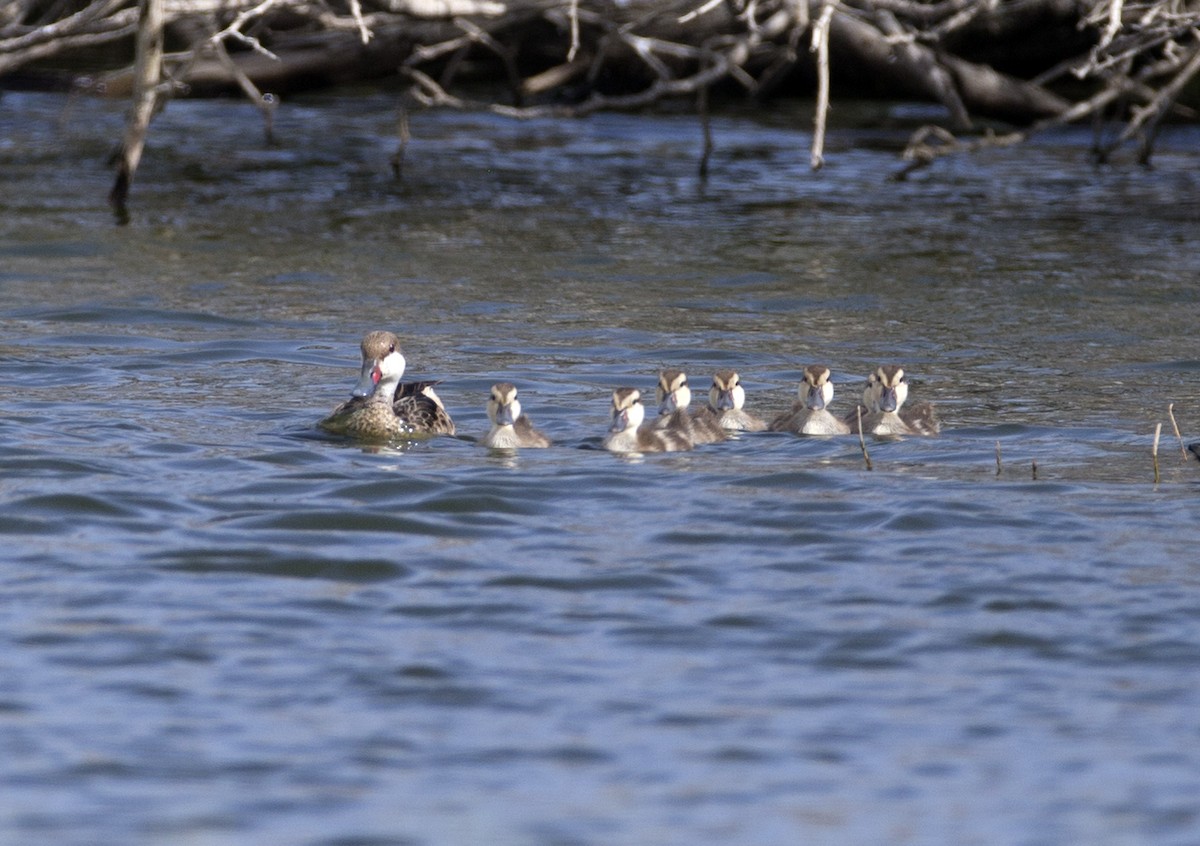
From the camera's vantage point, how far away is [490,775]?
492cm

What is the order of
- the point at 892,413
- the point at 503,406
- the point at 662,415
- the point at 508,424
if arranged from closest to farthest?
the point at 503,406 → the point at 508,424 → the point at 892,413 → the point at 662,415

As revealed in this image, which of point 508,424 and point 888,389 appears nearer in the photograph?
point 508,424

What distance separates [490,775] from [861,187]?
12986 mm

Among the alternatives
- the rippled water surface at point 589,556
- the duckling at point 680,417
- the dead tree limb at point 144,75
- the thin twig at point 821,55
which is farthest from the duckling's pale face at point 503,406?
the dead tree limb at point 144,75

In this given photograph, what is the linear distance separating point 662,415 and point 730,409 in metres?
0.32

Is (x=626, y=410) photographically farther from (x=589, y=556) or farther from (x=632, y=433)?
(x=589, y=556)

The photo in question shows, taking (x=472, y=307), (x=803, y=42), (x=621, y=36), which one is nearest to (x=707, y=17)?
(x=803, y=42)

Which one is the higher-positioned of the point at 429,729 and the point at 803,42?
the point at 803,42

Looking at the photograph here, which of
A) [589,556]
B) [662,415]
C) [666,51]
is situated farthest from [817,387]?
[666,51]

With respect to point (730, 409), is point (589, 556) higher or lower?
lower

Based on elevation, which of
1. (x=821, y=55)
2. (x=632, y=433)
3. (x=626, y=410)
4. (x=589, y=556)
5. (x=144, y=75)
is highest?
(x=821, y=55)

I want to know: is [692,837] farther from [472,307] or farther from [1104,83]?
[1104,83]

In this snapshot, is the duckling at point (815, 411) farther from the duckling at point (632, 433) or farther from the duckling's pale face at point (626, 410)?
the duckling's pale face at point (626, 410)

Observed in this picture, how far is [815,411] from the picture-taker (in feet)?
28.7
